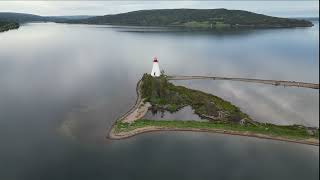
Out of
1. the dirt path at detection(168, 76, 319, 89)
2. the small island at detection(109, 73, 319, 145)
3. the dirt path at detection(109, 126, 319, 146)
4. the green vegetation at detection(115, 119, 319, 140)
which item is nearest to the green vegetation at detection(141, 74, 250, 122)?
the small island at detection(109, 73, 319, 145)

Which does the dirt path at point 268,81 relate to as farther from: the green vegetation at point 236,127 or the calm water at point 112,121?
the green vegetation at point 236,127

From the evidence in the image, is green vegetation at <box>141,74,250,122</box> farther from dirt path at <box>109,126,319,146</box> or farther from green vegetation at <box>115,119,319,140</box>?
dirt path at <box>109,126,319,146</box>

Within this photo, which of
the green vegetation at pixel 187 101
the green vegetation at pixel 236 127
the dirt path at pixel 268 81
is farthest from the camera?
the dirt path at pixel 268 81

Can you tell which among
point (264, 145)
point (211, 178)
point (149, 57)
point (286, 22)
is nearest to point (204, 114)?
point (264, 145)

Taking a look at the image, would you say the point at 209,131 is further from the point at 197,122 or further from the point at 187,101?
the point at 187,101

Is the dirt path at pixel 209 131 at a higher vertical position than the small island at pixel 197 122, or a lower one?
lower

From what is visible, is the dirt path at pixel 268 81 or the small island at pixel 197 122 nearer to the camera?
the small island at pixel 197 122

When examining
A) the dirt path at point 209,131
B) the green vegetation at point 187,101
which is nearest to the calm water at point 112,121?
the dirt path at point 209,131

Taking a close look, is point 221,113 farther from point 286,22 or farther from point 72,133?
point 286,22
